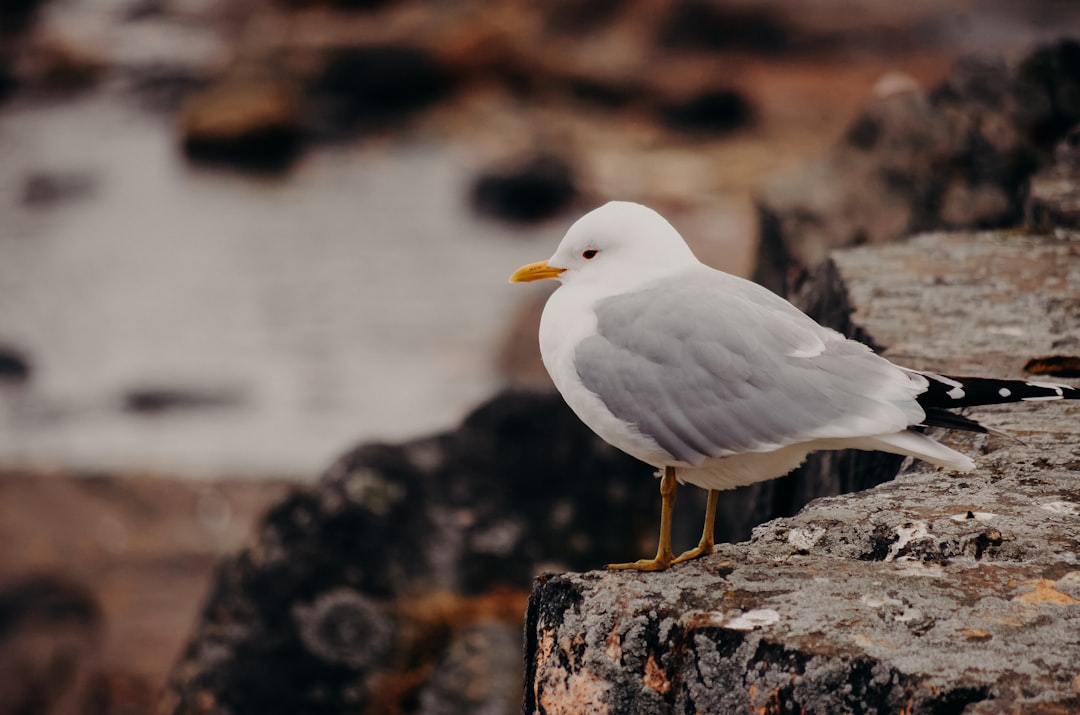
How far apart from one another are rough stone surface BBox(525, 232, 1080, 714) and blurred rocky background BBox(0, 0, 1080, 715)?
2.22 feet

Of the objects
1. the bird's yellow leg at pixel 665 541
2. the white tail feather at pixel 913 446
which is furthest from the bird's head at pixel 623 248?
the white tail feather at pixel 913 446

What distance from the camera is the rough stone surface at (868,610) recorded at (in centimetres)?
193

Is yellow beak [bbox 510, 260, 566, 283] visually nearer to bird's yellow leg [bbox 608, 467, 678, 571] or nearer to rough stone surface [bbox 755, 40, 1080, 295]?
bird's yellow leg [bbox 608, 467, 678, 571]

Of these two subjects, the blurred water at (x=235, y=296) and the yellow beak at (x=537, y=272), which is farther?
the blurred water at (x=235, y=296)

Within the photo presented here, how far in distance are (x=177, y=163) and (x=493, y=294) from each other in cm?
579

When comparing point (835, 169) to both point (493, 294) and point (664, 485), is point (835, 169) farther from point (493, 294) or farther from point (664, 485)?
point (493, 294)

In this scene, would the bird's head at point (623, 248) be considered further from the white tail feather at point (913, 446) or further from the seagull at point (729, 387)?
the white tail feather at point (913, 446)

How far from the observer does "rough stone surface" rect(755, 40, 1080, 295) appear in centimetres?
541

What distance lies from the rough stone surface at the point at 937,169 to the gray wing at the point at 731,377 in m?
2.89

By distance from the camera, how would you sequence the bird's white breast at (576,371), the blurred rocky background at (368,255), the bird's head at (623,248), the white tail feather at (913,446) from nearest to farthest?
the white tail feather at (913,446)
the bird's white breast at (576,371)
the bird's head at (623,248)
the blurred rocky background at (368,255)

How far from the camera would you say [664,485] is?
96.4 inches

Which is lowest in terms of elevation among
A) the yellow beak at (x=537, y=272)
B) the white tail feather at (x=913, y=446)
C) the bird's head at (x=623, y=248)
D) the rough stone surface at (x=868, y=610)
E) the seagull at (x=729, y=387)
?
the rough stone surface at (x=868, y=610)

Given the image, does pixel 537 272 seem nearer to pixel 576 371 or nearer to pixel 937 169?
pixel 576 371

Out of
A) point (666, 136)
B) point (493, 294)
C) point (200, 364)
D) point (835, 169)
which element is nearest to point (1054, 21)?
point (666, 136)
